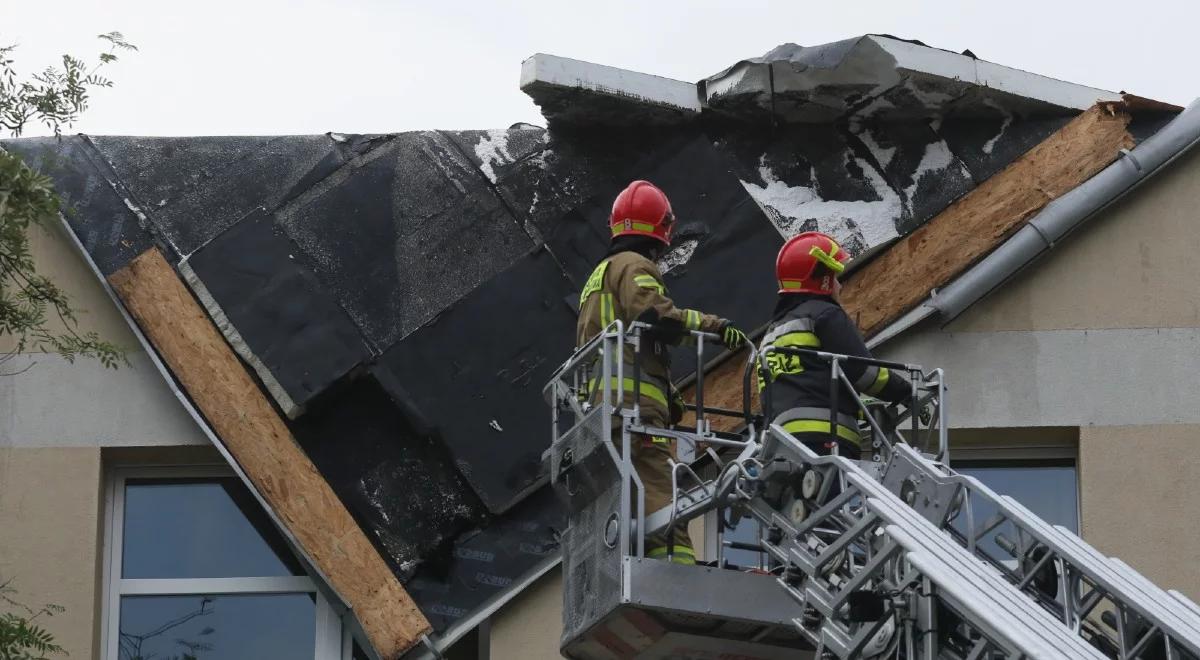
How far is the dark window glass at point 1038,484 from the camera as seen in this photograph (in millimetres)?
12859

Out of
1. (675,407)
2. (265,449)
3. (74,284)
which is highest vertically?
(74,284)

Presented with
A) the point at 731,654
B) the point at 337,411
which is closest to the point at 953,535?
Answer: the point at 731,654

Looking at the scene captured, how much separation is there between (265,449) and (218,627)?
4.30 feet

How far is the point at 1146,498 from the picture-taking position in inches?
484

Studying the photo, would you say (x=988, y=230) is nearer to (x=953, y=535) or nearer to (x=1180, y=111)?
(x=1180, y=111)

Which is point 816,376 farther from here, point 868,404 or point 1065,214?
point 1065,214

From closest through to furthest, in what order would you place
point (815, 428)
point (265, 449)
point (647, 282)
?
point (815, 428) < point (647, 282) < point (265, 449)

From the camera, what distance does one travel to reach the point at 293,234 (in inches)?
521

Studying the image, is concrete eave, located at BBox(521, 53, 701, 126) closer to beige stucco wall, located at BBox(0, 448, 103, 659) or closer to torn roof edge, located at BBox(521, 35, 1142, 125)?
torn roof edge, located at BBox(521, 35, 1142, 125)

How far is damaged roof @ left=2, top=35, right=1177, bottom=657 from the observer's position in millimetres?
12625

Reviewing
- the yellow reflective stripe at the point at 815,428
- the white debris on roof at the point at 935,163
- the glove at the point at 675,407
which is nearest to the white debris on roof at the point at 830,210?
the white debris on roof at the point at 935,163

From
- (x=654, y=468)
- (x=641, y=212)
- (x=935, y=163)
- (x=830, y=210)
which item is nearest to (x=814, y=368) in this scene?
(x=654, y=468)

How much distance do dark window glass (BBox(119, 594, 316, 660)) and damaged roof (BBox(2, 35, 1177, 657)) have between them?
931 millimetres

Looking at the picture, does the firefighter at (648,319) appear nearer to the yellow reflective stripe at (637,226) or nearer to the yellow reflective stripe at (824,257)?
the yellow reflective stripe at (637,226)
